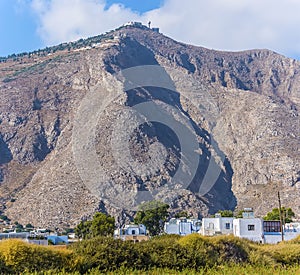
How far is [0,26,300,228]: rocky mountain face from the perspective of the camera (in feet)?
251

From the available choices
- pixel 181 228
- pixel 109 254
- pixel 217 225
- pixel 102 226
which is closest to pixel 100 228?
pixel 102 226

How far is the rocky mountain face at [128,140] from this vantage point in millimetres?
76625

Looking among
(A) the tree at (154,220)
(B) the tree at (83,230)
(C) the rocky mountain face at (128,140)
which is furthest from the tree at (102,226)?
(C) the rocky mountain face at (128,140)

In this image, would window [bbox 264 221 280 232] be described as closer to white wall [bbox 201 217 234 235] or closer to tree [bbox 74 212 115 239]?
white wall [bbox 201 217 234 235]

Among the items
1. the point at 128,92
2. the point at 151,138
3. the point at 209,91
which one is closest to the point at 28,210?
the point at 151,138

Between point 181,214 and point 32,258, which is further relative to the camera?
point 181,214

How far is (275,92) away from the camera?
158000 millimetres

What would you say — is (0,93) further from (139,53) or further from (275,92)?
(275,92)

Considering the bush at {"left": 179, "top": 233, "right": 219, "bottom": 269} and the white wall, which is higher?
the white wall

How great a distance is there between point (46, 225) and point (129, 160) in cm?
2142

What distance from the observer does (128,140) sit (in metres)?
87.2

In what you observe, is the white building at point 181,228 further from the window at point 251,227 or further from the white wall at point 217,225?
the window at point 251,227

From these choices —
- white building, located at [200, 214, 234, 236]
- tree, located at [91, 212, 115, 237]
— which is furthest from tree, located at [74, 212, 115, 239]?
white building, located at [200, 214, 234, 236]

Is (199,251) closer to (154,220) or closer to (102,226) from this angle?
(102,226)
